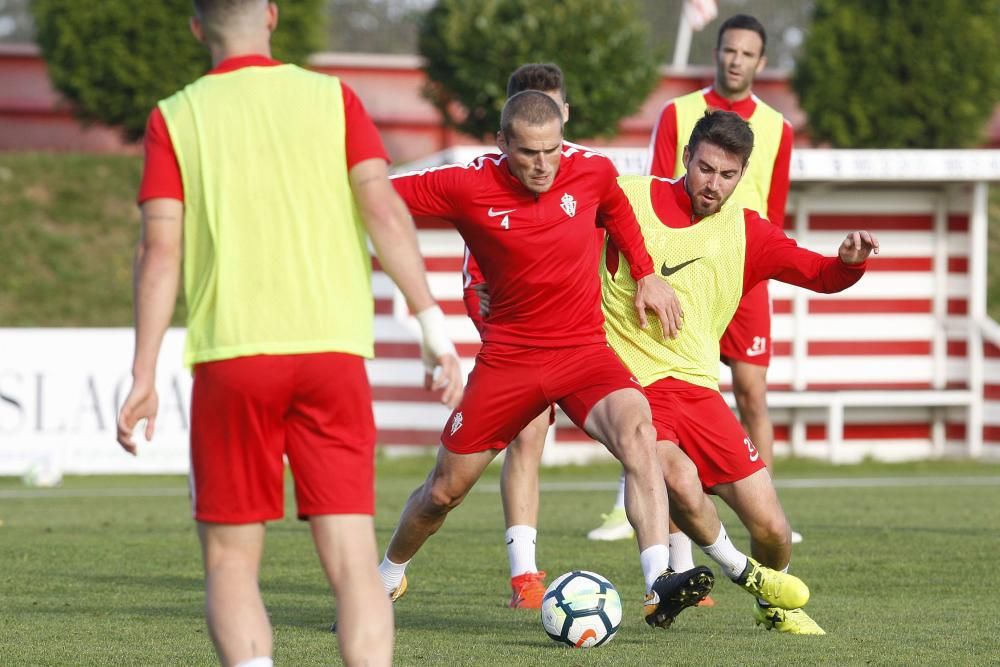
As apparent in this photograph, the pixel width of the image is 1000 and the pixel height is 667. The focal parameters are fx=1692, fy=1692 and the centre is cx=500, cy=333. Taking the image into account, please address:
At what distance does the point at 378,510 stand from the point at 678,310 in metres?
6.12

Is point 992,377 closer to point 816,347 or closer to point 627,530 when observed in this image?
point 816,347

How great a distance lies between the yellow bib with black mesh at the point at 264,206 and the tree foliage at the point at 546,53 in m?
20.9

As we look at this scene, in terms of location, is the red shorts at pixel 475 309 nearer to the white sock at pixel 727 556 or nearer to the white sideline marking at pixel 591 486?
the white sock at pixel 727 556

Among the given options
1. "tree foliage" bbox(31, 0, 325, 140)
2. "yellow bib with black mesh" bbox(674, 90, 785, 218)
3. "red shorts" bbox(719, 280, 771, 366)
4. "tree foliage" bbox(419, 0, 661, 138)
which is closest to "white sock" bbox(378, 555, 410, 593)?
"red shorts" bbox(719, 280, 771, 366)

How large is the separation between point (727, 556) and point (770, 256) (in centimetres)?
126

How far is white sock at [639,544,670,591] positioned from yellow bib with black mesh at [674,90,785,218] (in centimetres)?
344

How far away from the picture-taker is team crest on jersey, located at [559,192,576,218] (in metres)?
6.83

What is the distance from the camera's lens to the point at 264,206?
14.6ft

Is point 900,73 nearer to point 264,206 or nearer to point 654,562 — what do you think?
point 654,562

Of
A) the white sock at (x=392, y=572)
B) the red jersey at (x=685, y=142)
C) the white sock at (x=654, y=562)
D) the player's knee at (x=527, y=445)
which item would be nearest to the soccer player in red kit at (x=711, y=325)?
the white sock at (x=654, y=562)

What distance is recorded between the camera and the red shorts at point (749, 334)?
9242 millimetres

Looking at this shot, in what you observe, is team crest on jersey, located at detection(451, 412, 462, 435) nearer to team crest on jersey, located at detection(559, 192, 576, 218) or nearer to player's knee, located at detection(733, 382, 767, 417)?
team crest on jersey, located at detection(559, 192, 576, 218)

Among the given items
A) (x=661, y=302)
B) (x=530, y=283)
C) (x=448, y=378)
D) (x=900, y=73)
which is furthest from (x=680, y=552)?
(x=900, y=73)

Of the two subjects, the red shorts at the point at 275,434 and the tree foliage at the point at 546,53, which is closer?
the red shorts at the point at 275,434
